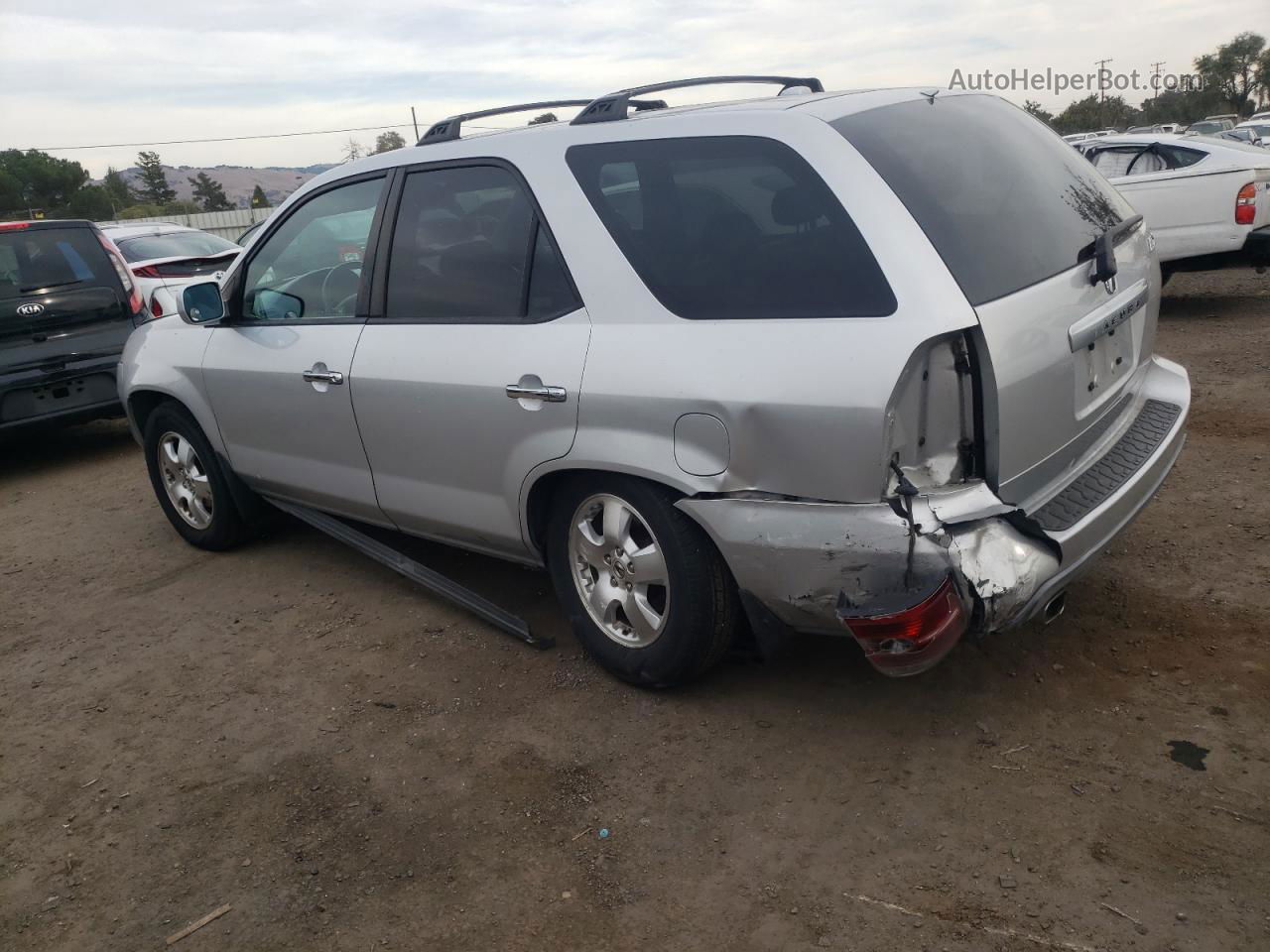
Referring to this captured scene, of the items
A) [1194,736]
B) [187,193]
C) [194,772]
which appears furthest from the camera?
[187,193]

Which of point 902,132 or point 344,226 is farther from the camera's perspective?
point 344,226

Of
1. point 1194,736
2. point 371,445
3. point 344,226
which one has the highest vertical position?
point 344,226

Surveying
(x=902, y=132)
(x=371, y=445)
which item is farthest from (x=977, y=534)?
(x=371, y=445)

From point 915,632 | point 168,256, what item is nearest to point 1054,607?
point 915,632

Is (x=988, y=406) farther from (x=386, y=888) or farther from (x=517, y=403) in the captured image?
(x=386, y=888)

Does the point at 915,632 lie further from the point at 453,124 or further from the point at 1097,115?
the point at 1097,115

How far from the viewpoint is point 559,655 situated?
387 cm

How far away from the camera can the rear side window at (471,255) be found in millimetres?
3432

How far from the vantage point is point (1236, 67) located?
73.7 m

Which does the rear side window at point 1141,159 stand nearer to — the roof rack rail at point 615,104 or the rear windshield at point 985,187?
the rear windshield at point 985,187

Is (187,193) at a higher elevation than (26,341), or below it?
higher

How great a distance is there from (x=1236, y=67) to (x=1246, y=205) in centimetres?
7910

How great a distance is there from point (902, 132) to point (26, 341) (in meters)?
6.31

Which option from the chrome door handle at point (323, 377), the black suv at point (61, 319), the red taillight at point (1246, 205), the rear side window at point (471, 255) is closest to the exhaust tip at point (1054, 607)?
the rear side window at point (471, 255)
